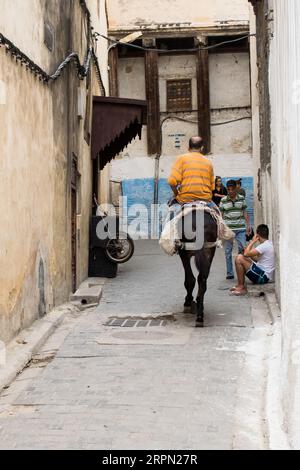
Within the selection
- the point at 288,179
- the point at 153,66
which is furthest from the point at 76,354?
the point at 153,66

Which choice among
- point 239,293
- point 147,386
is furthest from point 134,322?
point 147,386

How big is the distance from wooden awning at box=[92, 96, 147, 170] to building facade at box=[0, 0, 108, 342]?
4.74ft

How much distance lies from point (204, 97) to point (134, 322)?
46.3 feet

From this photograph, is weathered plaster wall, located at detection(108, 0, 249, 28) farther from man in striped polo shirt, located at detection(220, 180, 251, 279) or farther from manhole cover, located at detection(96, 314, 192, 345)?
manhole cover, located at detection(96, 314, 192, 345)

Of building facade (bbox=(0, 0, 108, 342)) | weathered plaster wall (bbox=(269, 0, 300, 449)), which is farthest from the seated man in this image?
weathered plaster wall (bbox=(269, 0, 300, 449))

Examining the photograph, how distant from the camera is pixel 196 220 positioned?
285 inches

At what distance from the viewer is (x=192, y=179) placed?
741cm

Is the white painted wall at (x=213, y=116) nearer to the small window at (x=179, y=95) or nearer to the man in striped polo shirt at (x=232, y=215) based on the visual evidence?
the small window at (x=179, y=95)

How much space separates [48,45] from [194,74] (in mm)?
13418

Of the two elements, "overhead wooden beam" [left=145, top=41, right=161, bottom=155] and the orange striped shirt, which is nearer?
the orange striped shirt

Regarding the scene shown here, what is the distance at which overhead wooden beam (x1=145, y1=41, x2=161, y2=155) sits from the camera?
2050cm

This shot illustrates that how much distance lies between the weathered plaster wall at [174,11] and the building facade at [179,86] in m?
0.03

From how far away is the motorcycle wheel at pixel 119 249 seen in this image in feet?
38.1
